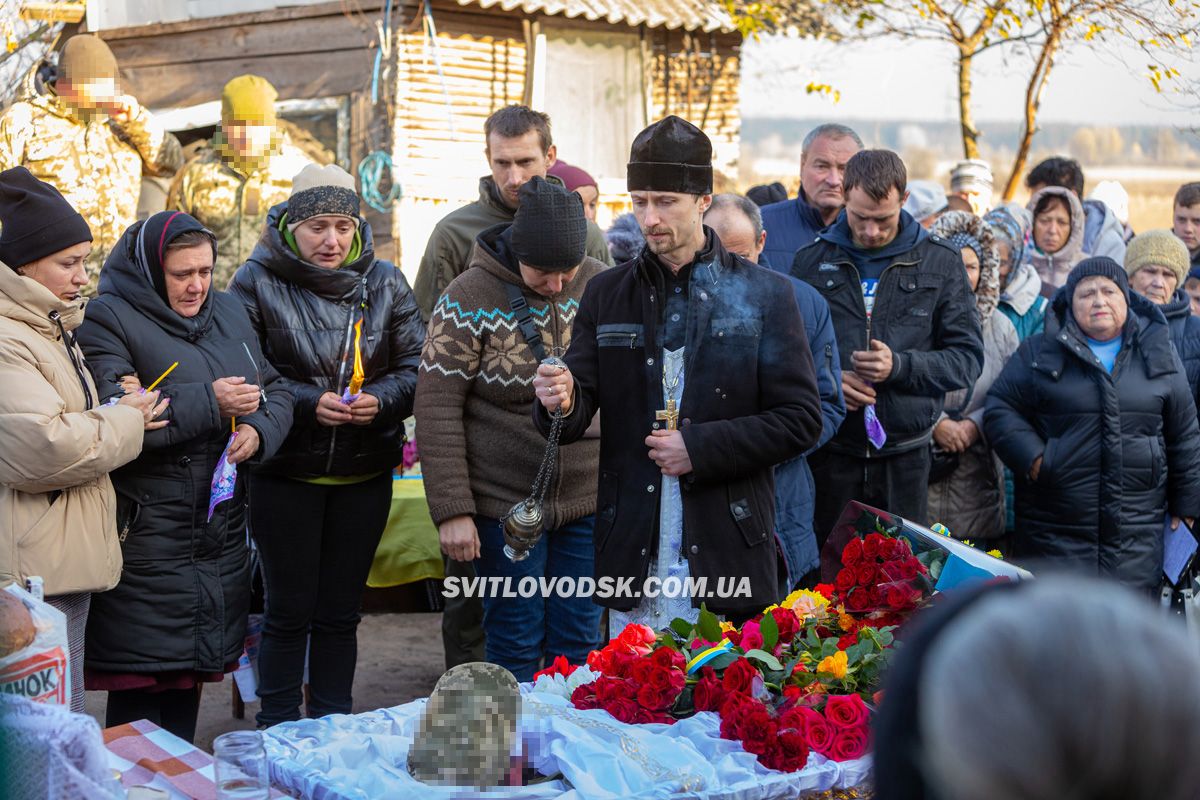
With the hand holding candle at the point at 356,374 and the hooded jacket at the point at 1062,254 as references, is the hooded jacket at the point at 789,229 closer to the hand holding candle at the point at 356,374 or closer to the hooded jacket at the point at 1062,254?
the hooded jacket at the point at 1062,254

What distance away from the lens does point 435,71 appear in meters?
12.1

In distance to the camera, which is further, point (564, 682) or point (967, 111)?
point (967, 111)

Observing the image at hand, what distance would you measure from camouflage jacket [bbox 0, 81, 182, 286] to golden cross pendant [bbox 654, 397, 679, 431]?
367cm

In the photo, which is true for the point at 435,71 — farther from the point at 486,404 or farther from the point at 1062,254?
the point at 486,404

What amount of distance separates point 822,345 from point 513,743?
7.55ft

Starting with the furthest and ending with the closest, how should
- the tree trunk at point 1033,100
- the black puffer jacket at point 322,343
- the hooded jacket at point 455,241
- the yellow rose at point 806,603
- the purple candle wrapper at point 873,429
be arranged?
the tree trunk at point 1033,100 < the hooded jacket at point 455,241 < the purple candle wrapper at point 873,429 < the black puffer jacket at point 322,343 < the yellow rose at point 806,603

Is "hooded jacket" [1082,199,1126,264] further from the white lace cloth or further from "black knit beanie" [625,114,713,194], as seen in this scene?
the white lace cloth

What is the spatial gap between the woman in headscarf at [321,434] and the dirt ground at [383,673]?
0.73 m

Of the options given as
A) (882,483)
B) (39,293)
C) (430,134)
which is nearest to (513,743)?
(39,293)

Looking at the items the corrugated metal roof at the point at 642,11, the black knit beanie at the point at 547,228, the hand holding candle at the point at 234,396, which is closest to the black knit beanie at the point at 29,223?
the hand holding candle at the point at 234,396

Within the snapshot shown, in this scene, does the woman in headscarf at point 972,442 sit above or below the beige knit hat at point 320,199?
below

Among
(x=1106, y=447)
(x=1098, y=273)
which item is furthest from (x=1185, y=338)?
(x=1106, y=447)

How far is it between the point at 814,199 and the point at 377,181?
6746mm

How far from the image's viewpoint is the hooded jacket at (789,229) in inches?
224
